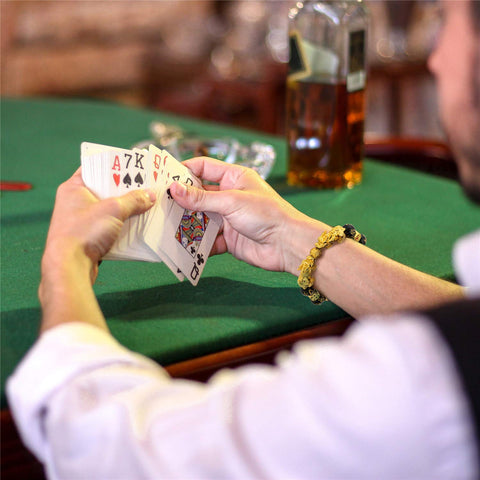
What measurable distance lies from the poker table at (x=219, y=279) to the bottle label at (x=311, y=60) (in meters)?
0.28

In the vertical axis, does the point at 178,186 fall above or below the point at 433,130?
above

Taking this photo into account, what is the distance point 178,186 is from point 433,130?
534cm

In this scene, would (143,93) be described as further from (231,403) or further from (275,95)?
(231,403)

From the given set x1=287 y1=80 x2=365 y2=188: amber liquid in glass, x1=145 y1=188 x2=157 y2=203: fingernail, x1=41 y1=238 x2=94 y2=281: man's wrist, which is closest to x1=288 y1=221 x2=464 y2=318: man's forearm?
x1=145 y1=188 x2=157 y2=203: fingernail

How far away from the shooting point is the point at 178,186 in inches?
42.2

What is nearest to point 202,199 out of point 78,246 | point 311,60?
point 78,246

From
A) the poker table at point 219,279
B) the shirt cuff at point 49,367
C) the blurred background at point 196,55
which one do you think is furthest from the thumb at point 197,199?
the blurred background at point 196,55

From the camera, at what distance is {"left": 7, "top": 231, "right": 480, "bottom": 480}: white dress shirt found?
1.71 ft

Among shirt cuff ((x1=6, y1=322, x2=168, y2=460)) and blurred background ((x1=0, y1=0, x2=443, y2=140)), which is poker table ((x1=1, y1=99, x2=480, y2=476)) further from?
blurred background ((x1=0, y1=0, x2=443, y2=140))

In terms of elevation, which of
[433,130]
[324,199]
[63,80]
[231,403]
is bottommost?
[433,130]

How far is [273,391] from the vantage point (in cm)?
57

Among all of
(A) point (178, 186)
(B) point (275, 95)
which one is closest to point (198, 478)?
(A) point (178, 186)

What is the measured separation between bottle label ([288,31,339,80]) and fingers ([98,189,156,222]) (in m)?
0.75

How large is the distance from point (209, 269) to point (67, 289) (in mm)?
360
